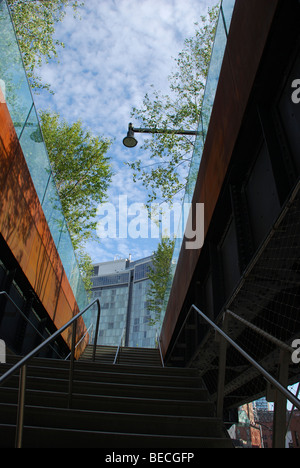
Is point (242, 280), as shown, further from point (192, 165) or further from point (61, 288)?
point (61, 288)

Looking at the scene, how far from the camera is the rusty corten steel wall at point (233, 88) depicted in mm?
2941

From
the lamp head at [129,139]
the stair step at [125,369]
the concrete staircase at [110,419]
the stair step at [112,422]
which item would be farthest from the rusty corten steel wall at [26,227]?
the lamp head at [129,139]

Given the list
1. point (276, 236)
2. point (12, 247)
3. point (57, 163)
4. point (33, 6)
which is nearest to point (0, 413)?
point (276, 236)

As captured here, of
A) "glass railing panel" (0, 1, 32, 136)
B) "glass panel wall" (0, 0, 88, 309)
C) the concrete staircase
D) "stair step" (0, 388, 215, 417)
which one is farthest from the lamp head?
"stair step" (0, 388, 215, 417)

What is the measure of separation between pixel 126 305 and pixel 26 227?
5375cm

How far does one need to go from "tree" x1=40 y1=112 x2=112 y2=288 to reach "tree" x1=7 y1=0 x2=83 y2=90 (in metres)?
1.89

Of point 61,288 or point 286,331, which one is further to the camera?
point 61,288

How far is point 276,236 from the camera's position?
2.62m

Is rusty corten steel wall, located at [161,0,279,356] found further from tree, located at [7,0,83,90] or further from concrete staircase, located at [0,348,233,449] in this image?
tree, located at [7,0,83,90]

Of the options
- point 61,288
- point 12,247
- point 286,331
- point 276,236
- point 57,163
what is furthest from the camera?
point 57,163

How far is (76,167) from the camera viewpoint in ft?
40.1

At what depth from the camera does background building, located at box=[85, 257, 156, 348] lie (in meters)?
53.8

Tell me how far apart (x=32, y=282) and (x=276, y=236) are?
17.9ft

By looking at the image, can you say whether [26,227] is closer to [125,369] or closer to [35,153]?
[35,153]
